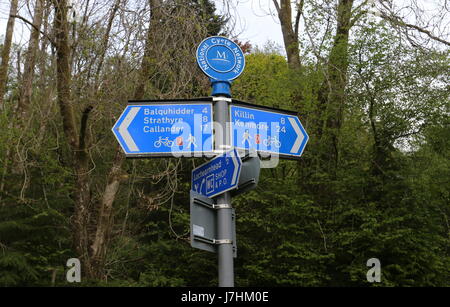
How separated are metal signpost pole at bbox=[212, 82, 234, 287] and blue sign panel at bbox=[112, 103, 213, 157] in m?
0.08

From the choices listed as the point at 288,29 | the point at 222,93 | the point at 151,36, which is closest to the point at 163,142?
the point at 222,93

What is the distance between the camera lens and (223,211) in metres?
3.65

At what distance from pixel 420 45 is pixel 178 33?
26.5 feet

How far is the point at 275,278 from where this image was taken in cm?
1352

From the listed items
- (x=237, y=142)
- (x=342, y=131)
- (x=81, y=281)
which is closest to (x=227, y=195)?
(x=237, y=142)

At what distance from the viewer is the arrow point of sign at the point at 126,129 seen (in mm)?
3766

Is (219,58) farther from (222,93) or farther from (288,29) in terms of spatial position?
(288,29)

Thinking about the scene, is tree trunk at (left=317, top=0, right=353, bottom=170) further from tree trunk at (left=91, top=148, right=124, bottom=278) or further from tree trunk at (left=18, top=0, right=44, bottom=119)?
tree trunk at (left=18, top=0, right=44, bottom=119)

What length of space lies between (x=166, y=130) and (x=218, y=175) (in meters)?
0.52

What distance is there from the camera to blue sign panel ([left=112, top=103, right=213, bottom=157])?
3773 mm

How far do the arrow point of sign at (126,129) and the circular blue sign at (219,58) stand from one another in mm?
602

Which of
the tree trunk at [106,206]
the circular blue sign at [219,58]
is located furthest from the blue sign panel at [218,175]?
the tree trunk at [106,206]

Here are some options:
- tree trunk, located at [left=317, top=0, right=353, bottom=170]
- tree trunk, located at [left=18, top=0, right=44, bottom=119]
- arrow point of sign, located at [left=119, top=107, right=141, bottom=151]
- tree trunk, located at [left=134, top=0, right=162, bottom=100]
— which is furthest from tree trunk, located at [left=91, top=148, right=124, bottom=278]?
arrow point of sign, located at [left=119, top=107, right=141, bottom=151]

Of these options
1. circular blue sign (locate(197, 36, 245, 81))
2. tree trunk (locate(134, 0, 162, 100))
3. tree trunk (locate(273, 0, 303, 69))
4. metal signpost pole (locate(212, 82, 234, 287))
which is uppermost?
tree trunk (locate(273, 0, 303, 69))
